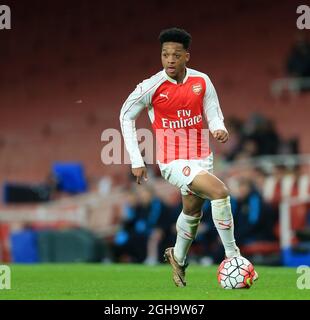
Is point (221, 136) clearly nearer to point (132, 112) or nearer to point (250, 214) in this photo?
point (132, 112)

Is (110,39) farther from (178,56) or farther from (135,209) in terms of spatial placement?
(178,56)

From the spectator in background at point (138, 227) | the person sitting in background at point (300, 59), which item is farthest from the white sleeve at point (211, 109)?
the person sitting in background at point (300, 59)

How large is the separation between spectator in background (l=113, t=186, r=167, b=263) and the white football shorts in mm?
7974

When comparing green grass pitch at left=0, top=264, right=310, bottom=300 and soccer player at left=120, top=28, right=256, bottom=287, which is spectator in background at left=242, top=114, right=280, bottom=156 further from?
soccer player at left=120, top=28, right=256, bottom=287

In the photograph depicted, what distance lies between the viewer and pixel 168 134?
344 inches

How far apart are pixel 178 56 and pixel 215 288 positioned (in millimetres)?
2013

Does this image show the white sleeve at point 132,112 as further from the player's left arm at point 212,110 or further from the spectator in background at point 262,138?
the spectator in background at point 262,138

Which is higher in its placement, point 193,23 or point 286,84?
point 193,23

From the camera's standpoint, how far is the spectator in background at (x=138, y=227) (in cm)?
1673

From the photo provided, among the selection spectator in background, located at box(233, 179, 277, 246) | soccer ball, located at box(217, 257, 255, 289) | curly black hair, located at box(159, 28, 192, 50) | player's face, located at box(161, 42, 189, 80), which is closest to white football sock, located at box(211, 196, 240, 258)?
soccer ball, located at box(217, 257, 255, 289)

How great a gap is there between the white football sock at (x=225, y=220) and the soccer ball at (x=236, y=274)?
12 centimetres

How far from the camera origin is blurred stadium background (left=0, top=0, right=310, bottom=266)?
16.2 metres
